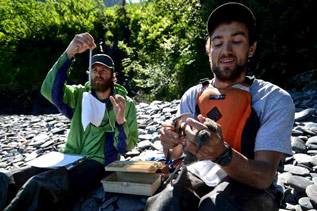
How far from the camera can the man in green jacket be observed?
2.84 metres

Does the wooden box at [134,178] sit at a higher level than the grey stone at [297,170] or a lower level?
higher

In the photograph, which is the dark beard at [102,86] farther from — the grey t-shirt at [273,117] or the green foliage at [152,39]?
the green foliage at [152,39]

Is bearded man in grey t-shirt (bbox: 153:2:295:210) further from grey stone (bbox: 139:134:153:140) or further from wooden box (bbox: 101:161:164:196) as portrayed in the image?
grey stone (bbox: 139:134:153:140)

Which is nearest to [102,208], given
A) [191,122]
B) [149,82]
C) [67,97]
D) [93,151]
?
[93,151]

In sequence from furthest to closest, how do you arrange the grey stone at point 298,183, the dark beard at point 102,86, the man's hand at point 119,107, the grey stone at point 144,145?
the grey stone at point 144,145 → the dark beard at point 102,86 → the man's hand at point 119,107 → the grey stone at point 298,183

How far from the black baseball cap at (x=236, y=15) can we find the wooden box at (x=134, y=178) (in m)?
1.90

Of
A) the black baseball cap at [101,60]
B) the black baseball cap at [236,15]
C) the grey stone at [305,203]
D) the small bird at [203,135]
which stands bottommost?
the grey stone at [305,203]

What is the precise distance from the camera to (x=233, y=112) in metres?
1.98

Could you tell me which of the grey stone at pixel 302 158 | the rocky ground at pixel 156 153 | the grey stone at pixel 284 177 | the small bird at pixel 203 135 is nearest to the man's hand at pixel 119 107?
the rocky ground at pixel 156 153

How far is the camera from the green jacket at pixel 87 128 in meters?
3.37

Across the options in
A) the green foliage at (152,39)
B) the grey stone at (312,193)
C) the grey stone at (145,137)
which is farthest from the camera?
the green foliage at (152,39)

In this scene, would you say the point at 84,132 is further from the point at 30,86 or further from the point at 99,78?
the point at 30,86

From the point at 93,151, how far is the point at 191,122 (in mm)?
2475

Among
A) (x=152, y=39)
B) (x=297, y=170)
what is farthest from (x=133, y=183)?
(x=152, y=39)
